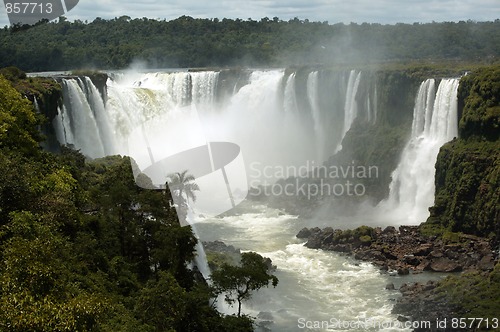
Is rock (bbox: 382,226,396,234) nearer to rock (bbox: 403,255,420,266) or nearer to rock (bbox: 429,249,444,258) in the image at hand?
rock (bbox: 429,249,444,258)

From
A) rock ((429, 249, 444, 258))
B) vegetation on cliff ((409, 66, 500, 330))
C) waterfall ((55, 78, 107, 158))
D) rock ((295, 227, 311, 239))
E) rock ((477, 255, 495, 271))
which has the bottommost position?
rock ((295, 227, 311, 239))

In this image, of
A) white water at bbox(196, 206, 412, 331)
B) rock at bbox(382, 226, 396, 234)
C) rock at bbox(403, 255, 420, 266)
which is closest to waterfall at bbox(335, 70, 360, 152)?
white water at bbox(196, 206, 412, 331)

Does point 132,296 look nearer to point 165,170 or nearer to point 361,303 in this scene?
point 361,303

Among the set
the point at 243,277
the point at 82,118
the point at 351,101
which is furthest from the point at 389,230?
the point at 82,118

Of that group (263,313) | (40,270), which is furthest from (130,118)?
(40,270)

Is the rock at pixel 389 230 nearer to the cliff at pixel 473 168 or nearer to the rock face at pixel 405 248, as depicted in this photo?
the rock face at pixel 405 248

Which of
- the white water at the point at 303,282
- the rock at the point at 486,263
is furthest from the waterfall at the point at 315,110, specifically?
the rock at the point at 486,263

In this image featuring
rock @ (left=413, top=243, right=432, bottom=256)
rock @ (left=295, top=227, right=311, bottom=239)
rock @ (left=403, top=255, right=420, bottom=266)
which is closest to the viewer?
rock @ (left=403, top=255, right=420, bottom=266)
